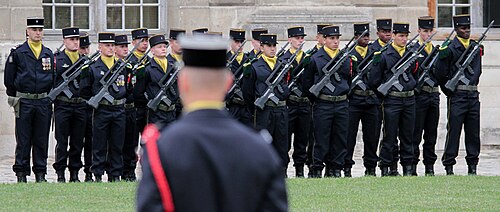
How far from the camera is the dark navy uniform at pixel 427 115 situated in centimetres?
1519

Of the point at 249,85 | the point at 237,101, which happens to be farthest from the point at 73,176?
the point at 249,85

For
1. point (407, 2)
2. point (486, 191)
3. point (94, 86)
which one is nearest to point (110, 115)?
point (94, 86)

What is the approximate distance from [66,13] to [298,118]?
5090 mm

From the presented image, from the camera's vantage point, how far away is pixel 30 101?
546 inches

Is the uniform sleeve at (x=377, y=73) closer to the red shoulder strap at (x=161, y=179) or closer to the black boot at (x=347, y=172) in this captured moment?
the black boot at (x=347, y=172)

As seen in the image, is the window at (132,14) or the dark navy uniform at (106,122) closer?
the dark navy uniform at (106,122)

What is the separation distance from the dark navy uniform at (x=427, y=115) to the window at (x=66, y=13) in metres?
5.81

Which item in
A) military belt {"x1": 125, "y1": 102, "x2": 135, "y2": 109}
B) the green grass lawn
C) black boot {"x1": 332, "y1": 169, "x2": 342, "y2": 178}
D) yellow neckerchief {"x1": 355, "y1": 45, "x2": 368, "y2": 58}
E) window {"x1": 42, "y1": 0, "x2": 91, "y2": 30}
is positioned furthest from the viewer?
window {"x1": 42, "y1": 0, "x2": 91, "y2": 30}

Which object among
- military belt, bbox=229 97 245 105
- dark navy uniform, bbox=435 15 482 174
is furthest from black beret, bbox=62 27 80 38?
dark navy uniform, bbox=435 15 482 174

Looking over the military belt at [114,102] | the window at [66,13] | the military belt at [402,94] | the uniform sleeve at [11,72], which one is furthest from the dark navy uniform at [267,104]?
the window at [66,13]

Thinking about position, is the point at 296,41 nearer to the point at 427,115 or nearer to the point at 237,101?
the point at 237,101

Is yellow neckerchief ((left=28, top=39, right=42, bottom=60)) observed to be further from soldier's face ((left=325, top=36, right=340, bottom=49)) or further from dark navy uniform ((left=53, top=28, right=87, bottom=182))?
soldier's face ((left=325, top=36, right=340, bottom=49))

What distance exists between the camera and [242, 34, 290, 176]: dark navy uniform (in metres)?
14.8

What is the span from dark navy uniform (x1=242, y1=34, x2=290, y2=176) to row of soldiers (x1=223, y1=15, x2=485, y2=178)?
0.04ft
